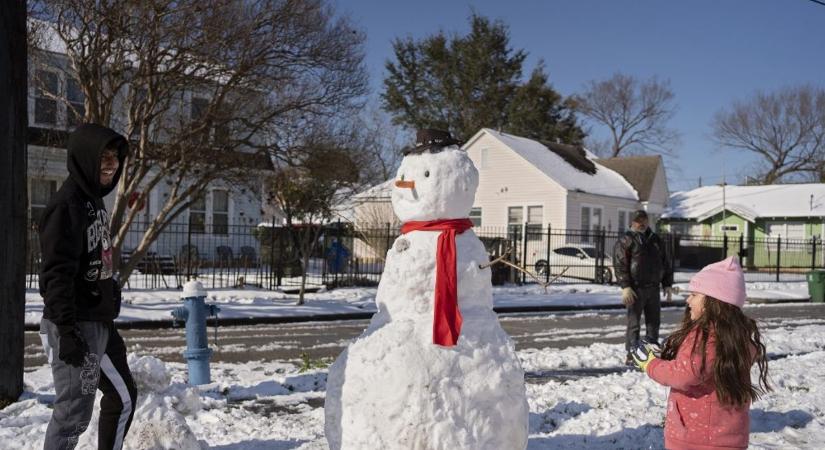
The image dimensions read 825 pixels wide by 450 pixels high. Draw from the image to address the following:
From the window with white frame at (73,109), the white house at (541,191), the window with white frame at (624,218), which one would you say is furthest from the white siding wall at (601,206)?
the window with white frame at (73,109)

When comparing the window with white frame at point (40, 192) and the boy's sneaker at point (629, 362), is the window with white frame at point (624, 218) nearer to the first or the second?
the window with white frame at point (40, 192)

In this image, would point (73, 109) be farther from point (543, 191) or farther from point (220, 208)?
point (543, 191)

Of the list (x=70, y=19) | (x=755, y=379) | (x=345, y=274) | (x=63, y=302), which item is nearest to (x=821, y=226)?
(x=345, y=274)

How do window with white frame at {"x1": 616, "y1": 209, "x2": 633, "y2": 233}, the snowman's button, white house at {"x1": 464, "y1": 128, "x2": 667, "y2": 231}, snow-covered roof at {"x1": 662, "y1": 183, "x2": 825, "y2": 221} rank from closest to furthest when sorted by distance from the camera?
the snowman's button
white house at {"x1": 464, "y1": 128, "x2": 667, "y2": 231}
window with white frame at {"x1": 616, "y1": 209, "x2": 633, "y2": 233}
snow-covered roof at {"x1": 662, "y1": 183, "x2": 825, "y2": 221}

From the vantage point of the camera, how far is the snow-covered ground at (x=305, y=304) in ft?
41.5

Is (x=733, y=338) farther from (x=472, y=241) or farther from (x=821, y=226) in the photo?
(x=821, y=226)

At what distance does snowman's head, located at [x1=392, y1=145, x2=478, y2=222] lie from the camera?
3.63 meters

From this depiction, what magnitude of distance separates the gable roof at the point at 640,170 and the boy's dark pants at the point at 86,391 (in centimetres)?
3106

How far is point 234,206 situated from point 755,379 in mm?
20483

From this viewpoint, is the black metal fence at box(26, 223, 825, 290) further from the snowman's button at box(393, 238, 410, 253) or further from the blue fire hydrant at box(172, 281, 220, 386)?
the snowman's button at box(393, 238, 410, 253)

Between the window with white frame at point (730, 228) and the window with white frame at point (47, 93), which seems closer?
the window with white frame at point (47, 93)

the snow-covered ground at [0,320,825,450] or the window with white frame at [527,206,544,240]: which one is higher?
the window with white frame at [527,206,544,240]

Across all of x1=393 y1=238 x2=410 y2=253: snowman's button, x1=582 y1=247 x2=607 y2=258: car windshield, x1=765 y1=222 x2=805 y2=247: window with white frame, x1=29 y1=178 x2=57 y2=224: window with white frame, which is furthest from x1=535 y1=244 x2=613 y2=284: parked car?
x1=393 y1=238 x2=410 y2=253: snowman's button

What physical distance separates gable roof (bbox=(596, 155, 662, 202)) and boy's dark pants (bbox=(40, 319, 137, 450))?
3106cm
